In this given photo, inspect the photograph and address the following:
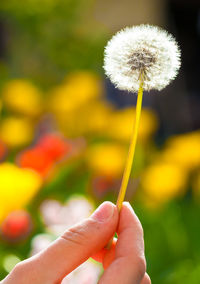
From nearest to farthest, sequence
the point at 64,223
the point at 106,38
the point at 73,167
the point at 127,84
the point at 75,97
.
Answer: the point at 127,84
the point at 64,223
the point at 73,167
the point at 75,97
the point at 106,38

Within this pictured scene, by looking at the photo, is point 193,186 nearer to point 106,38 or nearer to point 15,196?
point 15,196

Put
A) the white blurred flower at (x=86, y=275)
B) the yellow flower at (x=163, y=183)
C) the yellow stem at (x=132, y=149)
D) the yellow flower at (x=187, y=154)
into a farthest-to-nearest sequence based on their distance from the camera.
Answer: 1. the yellow flower at (x=187, y=154)
2. the yellow flower at (x=163, y=183)
3. the white blurred flower at (x=86, y=275)
4. the yellow stem at (x=132, y=149)

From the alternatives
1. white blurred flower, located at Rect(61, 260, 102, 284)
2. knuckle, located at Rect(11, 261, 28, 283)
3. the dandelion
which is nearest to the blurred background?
white blurred flower, located at Rect(61, 260, 102, 284)

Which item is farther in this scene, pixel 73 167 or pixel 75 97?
pixel 75 97

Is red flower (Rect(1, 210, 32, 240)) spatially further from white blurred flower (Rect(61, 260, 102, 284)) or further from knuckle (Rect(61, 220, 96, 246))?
knuckle (Rect(61, 220, 96, 246))

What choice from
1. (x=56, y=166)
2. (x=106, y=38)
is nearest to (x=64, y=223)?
(x=56, y=166)

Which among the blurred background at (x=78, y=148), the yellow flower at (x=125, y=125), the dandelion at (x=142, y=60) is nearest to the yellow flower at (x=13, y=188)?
the blurred background at (x=78, y=148)

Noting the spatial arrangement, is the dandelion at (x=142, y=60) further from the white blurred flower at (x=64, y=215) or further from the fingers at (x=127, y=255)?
the white blurred flower at (x=64, y=215)
